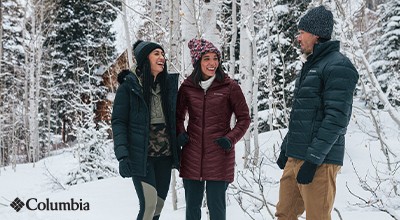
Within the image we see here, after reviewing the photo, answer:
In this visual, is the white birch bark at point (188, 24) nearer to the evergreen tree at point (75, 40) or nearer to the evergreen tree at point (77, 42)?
the evergreen tree at point (77, 42)

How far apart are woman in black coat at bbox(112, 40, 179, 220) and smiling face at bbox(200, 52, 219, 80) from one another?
299mm

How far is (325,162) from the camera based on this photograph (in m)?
2.84

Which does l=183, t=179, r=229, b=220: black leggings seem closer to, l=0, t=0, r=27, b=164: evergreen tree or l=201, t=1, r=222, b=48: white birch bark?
l=201, t=1, r=222, b=48: white birch bark

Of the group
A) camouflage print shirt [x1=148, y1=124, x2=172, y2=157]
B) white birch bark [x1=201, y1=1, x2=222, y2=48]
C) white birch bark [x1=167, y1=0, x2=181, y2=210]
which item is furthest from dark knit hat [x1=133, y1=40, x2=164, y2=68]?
white birch bark [x1=167, y1=0, x2=181, y2=210]

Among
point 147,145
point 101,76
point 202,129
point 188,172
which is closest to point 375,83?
point 202,129

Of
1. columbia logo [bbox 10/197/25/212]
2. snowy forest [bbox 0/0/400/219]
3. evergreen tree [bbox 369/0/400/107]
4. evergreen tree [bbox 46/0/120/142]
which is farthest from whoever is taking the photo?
Result: evergreen tree [bbox 46/0/120/142]

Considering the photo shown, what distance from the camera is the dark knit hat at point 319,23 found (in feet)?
9.55

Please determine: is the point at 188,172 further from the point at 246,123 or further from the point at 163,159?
the point at 246,123

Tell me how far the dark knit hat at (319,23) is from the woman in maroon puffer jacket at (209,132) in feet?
3.08

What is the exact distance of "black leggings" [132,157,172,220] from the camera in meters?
3.49

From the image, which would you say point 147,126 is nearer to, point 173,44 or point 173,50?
point 173,44

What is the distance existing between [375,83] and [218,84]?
58.2 inches

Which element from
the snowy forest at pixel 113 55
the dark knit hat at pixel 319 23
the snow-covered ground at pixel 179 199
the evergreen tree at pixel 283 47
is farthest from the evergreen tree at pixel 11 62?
the dark knit hat at pixel 319 23

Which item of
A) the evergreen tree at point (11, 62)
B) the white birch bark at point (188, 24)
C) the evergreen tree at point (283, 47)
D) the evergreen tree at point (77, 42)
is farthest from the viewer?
the evergreen tree at point (77, 42)
